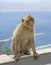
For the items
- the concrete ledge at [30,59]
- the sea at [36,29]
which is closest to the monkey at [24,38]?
the concrete ledge at [30,59]

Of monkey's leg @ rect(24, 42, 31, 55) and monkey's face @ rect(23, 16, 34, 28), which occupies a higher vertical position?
monkey's face @ rect(23, 16, 34, 28)

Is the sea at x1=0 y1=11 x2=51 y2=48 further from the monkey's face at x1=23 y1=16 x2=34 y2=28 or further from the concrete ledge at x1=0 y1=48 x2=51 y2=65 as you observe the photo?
the concrete ledge at x1=0 y1=48 x2=51 y2=65

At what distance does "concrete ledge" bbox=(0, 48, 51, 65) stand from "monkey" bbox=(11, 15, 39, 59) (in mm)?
116

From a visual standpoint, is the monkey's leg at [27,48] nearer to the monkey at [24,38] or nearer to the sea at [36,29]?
the monkey at [24,38]

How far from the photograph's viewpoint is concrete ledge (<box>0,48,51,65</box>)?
5.11m

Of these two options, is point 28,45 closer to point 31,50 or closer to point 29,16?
point 31,50

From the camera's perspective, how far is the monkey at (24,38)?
5.64m

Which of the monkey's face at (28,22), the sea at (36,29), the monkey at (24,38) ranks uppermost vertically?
the monkey's face at (28,22)

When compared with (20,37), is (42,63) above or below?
below

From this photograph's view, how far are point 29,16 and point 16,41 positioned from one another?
557 mm

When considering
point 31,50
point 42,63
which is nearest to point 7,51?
point 31,50

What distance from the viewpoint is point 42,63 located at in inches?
221

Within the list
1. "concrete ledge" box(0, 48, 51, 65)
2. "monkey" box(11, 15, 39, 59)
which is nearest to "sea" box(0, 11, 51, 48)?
"monkey" box(11, 15, 39, 59)

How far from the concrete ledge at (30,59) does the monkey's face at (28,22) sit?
1.92 ft
